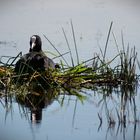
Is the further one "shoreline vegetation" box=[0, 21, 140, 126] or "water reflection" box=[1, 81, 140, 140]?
"shoreline vegetation" box=[0, 21, 140, 126]

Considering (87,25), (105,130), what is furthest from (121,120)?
(87,25)

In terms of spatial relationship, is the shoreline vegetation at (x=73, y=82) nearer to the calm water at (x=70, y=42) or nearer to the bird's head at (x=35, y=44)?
the calm water at (x=70, y=42)

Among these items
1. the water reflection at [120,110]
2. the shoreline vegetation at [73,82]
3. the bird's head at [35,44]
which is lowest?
the water reflection at [120,110]

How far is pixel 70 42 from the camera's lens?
14.0 meters

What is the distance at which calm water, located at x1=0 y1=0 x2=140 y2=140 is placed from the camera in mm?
7383

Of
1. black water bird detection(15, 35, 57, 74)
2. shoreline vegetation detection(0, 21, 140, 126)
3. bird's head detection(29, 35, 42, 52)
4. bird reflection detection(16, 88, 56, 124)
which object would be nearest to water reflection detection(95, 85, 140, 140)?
shoreline vegetation detection(0, 21, 140, 126)

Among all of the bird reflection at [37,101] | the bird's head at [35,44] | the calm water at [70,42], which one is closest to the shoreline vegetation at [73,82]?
the bird reflection at [37,101]

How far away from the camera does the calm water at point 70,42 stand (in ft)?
24.2

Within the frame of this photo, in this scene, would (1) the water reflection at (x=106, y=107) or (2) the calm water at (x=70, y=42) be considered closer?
(2) the calm water at (x=70, y=42)

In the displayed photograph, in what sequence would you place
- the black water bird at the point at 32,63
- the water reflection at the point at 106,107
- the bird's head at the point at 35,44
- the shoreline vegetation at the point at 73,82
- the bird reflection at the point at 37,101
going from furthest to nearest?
the bird's head at the point at 35,44
the black water bird at the point at 32,63
the shoreline vegetation at the point at 73,82
the bird reflection at the point at 37,101
the water reflection at the point at 106,107

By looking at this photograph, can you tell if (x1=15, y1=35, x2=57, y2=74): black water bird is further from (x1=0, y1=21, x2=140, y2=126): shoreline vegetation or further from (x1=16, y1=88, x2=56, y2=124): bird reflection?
(x1=16, y1=88, x2=56, y2=124): bird reflection

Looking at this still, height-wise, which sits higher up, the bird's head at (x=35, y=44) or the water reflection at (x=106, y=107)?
the bird's head at (x=35, y=44)

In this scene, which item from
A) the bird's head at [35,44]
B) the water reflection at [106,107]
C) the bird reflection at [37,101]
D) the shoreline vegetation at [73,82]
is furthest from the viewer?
the bird's head at [35,44]

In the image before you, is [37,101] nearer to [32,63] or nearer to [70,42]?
[32,63]
